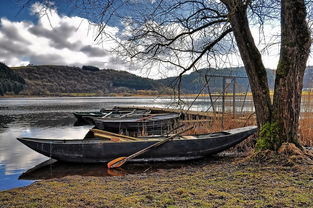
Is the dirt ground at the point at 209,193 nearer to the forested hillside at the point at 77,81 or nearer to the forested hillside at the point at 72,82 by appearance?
the forested hillside at the point at 72,82

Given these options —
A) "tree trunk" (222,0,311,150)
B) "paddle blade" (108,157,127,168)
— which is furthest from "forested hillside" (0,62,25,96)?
"tree trunk" (222,0,311,150)

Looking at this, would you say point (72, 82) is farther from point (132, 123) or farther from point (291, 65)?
point (291, 65)

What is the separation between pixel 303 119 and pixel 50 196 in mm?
8730

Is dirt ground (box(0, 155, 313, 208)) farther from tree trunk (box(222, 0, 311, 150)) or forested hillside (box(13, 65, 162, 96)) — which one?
forested hillside (box(13, 65, 162, 96))

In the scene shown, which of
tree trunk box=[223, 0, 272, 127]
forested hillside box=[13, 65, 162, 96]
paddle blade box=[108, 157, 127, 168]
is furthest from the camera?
forested hillside box=[13, 65, 162, 96]

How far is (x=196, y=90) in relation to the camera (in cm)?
928

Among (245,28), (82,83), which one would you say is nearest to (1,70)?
(82,83)

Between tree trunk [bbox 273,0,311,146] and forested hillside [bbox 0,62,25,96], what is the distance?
107 meters

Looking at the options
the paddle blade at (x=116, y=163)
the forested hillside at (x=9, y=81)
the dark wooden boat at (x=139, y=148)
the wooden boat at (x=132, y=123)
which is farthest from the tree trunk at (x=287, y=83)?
the forested hillside at (x=9, y=81)

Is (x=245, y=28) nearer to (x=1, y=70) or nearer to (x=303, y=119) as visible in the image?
(x=303, y=119)

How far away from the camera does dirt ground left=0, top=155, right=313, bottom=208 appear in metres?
3.45

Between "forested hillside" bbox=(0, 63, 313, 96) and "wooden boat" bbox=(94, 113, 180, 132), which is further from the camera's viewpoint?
"forested hillside" bbox=(0, 63, 313, 96)

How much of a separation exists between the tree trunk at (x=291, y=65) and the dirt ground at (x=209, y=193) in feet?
3.07

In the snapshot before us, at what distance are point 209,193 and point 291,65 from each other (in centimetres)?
329
